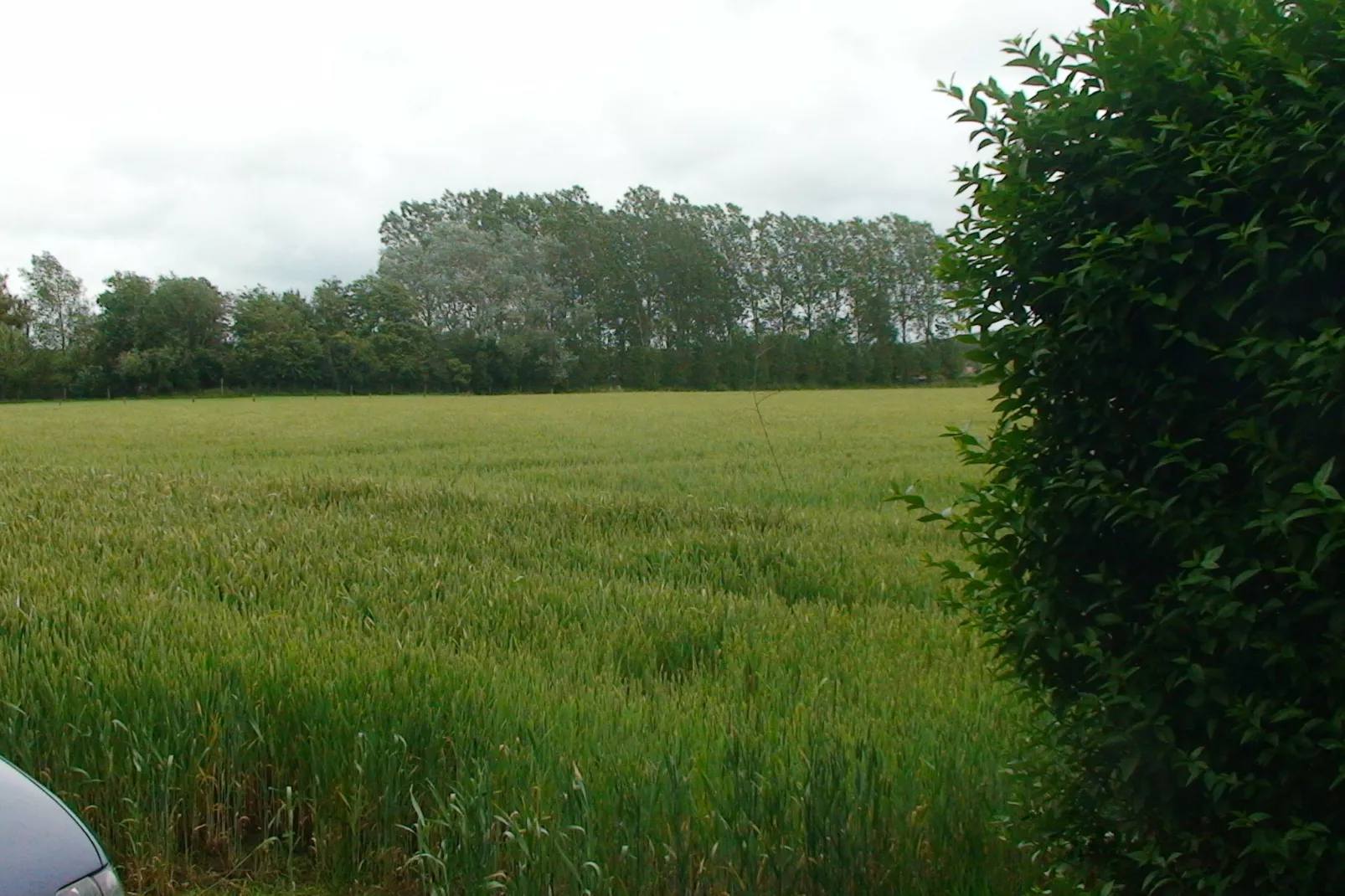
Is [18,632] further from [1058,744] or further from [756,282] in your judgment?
[756,282]

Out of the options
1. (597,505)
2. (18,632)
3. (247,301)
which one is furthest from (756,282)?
(18,632)

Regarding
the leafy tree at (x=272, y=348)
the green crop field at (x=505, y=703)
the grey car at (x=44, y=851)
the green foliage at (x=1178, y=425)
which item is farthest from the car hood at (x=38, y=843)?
the leafy tree at (x=272, y=348)

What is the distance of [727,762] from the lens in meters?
3.55

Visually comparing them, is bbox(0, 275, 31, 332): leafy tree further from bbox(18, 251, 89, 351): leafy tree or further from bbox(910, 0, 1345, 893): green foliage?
bbox(910, 0, 1345, 893): green foliage

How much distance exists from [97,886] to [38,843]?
5.4 inches

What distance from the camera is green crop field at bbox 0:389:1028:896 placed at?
3230 millimetres

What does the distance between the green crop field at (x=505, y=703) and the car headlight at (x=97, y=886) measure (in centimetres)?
132

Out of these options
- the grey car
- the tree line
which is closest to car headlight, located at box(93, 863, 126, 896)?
the grey car

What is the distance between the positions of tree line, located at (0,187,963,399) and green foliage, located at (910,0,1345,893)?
185 ft

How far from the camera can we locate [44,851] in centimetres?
184

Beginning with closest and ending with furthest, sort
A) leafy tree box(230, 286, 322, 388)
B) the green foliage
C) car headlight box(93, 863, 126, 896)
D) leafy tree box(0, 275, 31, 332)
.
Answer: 1. car headlight box(93, 863, 126, 896)
2. the green foliage
3. leafy tree box(230, 286, 322, 388)
4. leafy tree box(0, 275, 31, 332)

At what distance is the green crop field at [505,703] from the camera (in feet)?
10.6

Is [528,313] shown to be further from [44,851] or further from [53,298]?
[44,851]

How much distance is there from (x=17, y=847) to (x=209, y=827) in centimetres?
209
